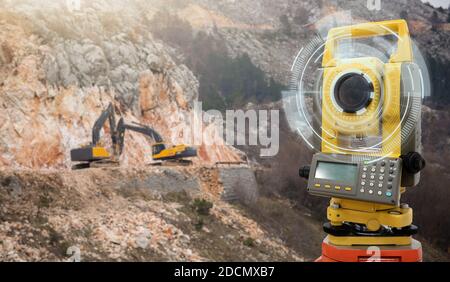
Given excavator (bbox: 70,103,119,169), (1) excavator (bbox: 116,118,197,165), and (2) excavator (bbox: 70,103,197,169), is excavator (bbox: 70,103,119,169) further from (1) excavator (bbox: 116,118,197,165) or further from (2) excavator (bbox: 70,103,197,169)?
(1) excavator (bbox: 116,118,197,165)

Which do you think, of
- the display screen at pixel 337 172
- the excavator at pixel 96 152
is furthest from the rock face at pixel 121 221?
the display screen at pixel 337 172

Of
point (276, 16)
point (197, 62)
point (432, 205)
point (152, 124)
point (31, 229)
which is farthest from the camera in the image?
point (276, 16)

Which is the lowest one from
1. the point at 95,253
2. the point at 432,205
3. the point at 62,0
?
the point at 432,205

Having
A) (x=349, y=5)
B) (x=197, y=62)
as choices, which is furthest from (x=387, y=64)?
(x=349, y=5)

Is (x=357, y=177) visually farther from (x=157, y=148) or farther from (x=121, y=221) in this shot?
(x=157, y=148)

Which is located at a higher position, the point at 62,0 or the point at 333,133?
the point at 62,0

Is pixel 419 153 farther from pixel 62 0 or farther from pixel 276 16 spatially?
pixel 276 16

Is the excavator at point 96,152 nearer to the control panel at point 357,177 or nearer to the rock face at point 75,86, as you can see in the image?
the rock face at point 75,86
